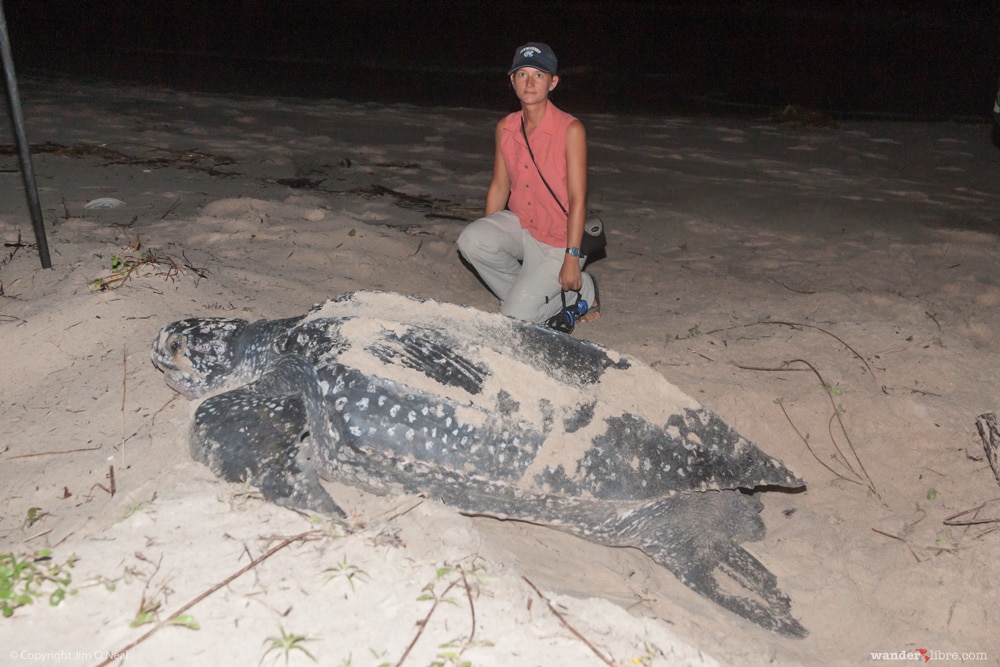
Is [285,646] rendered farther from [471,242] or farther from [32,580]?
[471,242]

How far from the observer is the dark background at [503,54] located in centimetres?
830

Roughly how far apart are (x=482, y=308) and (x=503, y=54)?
33.3 feet

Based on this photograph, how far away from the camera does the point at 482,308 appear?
330cm

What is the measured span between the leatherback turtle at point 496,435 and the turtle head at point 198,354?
0.58 feet

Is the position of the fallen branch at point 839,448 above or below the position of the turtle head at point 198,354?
below

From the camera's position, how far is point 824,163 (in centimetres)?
573

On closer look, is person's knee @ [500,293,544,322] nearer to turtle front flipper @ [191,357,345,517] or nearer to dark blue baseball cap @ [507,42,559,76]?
dark blue baseball cap @ [507,42,559,76]

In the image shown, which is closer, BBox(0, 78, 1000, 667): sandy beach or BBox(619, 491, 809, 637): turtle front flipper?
BBox(0, 78, 1000, 667): sandy beach

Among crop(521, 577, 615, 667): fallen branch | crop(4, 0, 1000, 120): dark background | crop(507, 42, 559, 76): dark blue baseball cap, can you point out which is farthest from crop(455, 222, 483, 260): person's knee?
crop(4, 0, 1000, 120): dark background

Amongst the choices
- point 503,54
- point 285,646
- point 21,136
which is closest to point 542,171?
point 21,136

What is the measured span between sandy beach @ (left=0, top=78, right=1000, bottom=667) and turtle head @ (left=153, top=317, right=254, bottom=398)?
0.08 meters

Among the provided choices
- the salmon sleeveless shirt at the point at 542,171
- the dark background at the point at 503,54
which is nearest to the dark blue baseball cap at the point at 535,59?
the salmon sleeveless shirt at the point at 542,171

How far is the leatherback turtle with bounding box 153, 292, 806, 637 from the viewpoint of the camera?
74.0 inches

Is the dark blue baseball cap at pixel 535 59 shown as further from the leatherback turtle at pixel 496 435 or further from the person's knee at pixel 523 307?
the leatherback turtle at pixel 496 435
